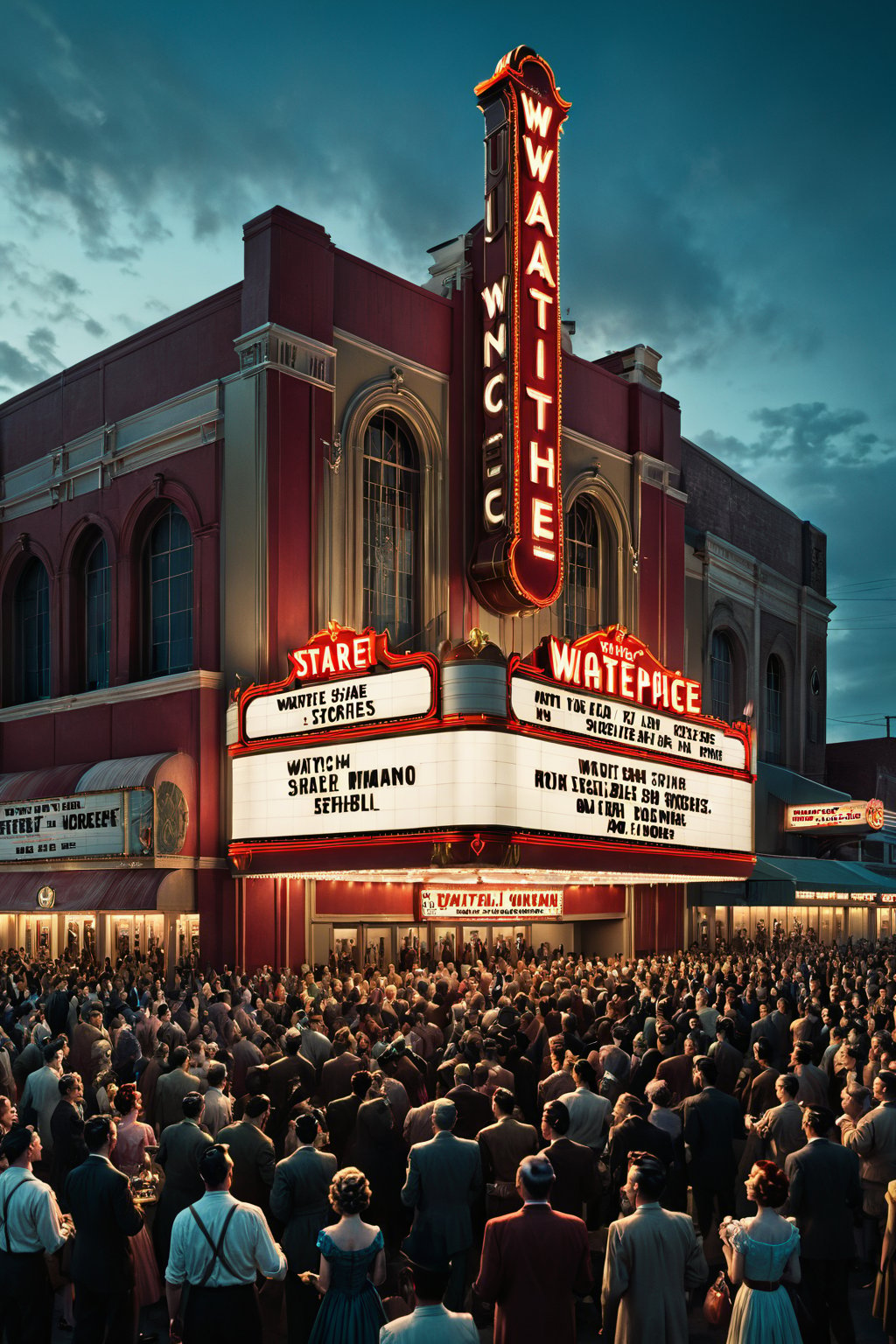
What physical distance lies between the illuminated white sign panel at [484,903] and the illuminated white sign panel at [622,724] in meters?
5.13

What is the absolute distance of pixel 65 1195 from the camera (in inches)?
344

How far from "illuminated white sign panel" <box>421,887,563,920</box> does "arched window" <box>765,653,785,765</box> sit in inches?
814

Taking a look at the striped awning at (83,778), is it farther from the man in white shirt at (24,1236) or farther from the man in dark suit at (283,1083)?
the man in white shirt at (24,1236)

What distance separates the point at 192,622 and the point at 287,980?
28.2 ft

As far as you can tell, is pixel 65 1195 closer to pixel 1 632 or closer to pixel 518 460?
pixel 518 460

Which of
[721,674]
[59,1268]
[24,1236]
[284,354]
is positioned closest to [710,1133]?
[59,1268]

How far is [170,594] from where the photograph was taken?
3159cm

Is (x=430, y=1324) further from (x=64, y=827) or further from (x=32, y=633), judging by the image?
(x=32, y=633)

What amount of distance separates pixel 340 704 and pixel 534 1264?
769 inches

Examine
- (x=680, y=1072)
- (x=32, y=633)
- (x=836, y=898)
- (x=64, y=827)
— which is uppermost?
(x=32, y=633)

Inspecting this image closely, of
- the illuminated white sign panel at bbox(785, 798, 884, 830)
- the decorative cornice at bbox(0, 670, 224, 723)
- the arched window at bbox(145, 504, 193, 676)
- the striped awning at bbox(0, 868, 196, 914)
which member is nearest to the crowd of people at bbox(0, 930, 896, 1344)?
the striped awning at bbox(0, 868, 196, 914)

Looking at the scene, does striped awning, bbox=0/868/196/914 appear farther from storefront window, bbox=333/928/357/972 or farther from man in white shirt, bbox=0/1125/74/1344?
man in white shirt, bbox=0/1125/74/1344

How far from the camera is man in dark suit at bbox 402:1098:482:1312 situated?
952 cm

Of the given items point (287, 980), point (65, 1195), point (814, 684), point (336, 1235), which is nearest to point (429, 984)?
point (287, 980)
